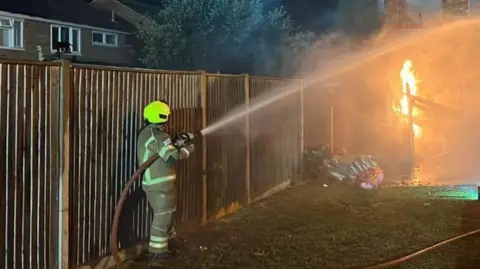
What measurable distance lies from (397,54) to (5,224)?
548 inches

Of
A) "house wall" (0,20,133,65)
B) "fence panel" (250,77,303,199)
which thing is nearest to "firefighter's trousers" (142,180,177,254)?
"fence panel" (250,77,303,199)

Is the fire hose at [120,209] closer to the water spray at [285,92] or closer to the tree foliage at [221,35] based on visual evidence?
the water spray at [285,92]

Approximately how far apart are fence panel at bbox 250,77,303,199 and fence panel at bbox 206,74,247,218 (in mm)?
475

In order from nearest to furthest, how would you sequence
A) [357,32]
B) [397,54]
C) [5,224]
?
[5,224]
[397,54]
[357,32]

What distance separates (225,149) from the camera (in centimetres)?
834

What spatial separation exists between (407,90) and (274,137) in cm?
628

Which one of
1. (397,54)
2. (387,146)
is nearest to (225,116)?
(387,146)

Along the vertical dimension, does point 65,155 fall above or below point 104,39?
below

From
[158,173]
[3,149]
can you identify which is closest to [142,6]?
[158,173]

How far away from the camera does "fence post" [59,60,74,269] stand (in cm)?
494

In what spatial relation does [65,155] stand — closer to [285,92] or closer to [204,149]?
[204,149]

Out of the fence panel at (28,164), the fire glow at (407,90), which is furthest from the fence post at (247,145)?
the fire glow at (407,90)

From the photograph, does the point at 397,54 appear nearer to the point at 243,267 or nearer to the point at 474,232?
the point at 474,232

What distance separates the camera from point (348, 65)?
16250 mm
